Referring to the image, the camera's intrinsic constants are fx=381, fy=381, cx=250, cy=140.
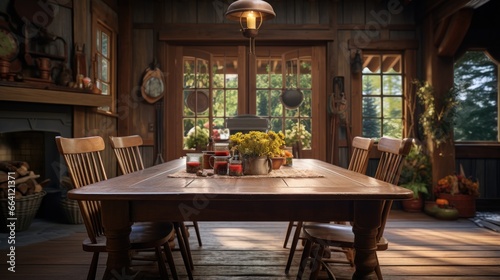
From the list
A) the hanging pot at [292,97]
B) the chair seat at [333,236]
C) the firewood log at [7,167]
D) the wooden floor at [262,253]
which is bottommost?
the wooden floor at [262,253]

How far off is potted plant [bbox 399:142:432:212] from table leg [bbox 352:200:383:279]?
3.57m

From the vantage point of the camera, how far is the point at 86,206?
1.93 meters

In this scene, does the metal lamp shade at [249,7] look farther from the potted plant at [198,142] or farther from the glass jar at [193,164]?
the potted plant at [198,142]

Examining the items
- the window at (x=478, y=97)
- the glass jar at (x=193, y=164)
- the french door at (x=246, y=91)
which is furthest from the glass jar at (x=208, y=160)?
the window at (x=478, y=97)

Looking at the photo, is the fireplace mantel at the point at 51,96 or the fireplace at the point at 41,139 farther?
the fireplace at the point at 41,139

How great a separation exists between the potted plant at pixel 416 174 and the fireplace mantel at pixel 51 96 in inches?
148

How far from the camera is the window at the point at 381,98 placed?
211 inches

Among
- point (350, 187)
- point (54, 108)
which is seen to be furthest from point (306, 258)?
point (54, 108)

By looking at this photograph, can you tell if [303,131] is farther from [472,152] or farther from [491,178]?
[491,178]

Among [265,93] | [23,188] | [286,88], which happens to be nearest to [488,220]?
[286,88]

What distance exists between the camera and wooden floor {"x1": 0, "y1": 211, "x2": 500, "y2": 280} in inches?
104

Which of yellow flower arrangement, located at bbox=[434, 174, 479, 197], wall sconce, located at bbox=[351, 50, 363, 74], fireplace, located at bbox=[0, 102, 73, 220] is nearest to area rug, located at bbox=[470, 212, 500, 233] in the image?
yellow flower arrangement, located at bbox=[434, 174, 479, 197]

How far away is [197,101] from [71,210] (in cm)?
218

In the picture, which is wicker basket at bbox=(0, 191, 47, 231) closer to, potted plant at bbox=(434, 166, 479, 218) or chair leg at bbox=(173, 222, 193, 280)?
chair leg at bbox=(173, 222, 193, 280)
